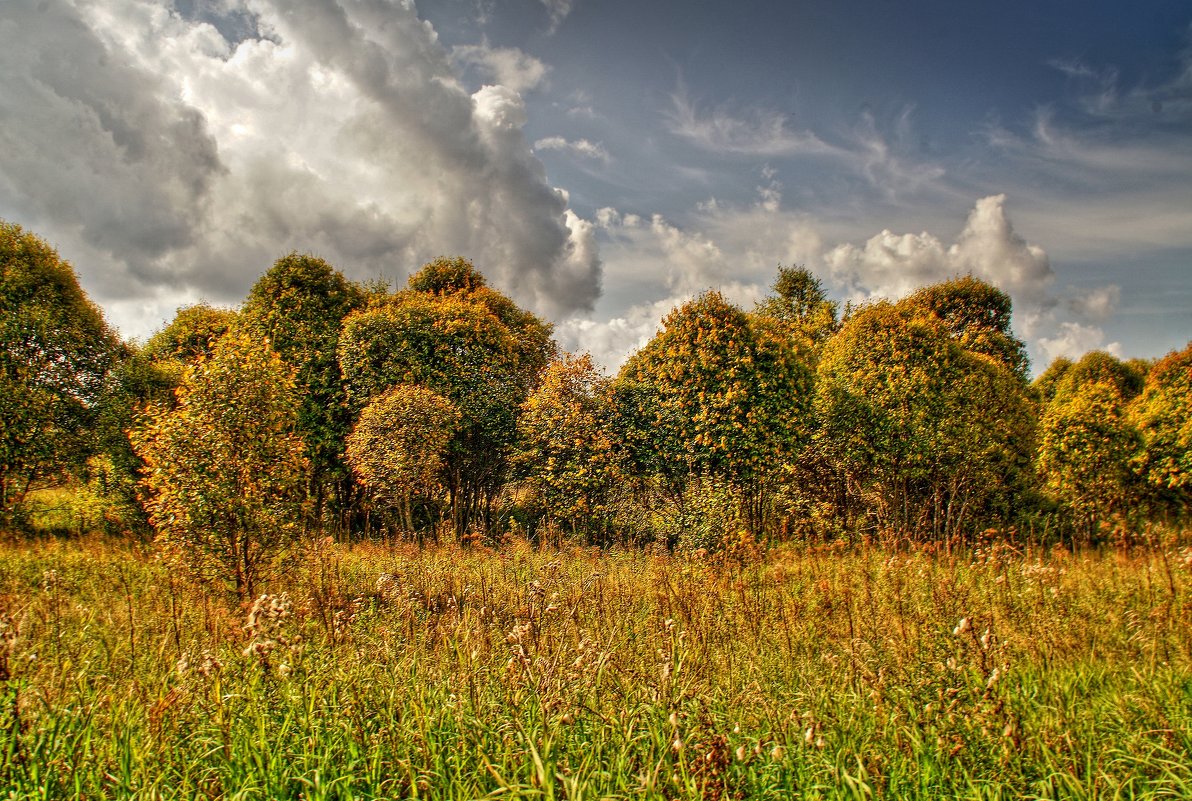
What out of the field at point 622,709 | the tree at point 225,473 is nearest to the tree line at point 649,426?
the tree at point 225,473

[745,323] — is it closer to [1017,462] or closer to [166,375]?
[1017,462]

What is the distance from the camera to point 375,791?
2.70 meters

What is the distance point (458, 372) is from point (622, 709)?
12727mm

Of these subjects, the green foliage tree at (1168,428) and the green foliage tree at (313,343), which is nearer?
the green foliage tree at (1168,428)

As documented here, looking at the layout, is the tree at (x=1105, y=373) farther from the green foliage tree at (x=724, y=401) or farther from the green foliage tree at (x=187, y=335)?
the green foliage tree at (x=187, y=335)

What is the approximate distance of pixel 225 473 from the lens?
700 cm

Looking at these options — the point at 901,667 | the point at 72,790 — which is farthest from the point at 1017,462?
the point at 72,790

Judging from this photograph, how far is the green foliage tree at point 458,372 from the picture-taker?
1478cm

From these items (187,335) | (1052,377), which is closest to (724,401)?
(187,335)

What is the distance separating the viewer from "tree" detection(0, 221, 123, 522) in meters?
12.0

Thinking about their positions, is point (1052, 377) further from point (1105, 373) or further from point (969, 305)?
point (969, 305)

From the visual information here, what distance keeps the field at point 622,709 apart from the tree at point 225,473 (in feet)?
4.80

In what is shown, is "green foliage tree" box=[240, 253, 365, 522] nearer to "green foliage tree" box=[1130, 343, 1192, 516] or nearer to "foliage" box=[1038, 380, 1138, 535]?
"foliage" box=[1038, 380, 1138, 535]

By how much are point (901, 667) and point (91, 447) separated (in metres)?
17.1
